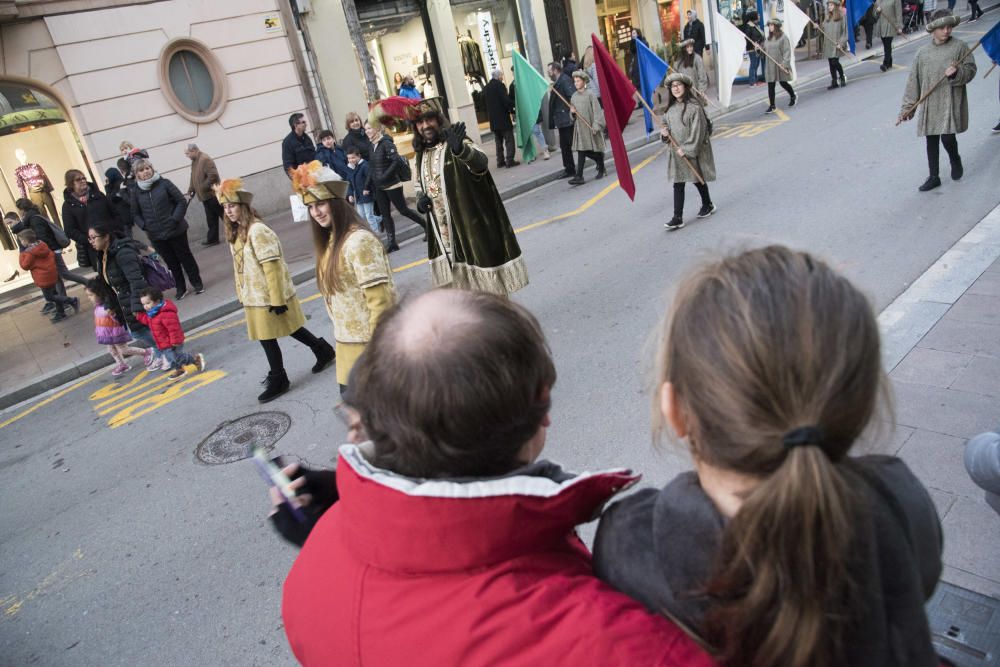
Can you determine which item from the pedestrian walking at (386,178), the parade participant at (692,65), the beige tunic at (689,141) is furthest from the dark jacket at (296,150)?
the parade participant at (692,65)

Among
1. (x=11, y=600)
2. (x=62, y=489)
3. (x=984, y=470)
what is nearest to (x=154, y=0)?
(x=62, y=489)

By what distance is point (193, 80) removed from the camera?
13.5 m

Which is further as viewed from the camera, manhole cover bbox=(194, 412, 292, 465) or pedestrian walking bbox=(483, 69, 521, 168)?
pedestrian walking bbox=(483, 69, 521, 168)

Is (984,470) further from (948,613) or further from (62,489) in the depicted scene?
(62,489)

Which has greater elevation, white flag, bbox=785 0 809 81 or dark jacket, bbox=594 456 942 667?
white flag, bbox=785 0 809 81

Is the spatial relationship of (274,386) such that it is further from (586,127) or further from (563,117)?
(563,117)

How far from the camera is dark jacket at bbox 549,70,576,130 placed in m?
12.2

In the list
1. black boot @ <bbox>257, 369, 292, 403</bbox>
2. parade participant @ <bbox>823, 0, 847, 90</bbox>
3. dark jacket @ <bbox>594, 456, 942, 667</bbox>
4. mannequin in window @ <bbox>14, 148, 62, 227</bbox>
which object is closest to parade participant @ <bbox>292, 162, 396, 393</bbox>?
black boot @ <bbox>257, 369, 292, 403</bbox>

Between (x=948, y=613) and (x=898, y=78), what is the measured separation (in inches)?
629

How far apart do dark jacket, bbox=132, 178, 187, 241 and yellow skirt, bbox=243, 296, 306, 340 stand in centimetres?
495

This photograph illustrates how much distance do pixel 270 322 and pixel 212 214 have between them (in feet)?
27.1

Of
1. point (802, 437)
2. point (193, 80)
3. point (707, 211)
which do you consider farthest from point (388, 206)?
point (802, 437)

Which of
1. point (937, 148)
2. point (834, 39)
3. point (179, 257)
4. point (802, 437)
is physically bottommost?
point (937, 148)

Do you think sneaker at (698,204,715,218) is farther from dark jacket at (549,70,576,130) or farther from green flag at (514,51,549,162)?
dark jacket at (549,70,576,130)
